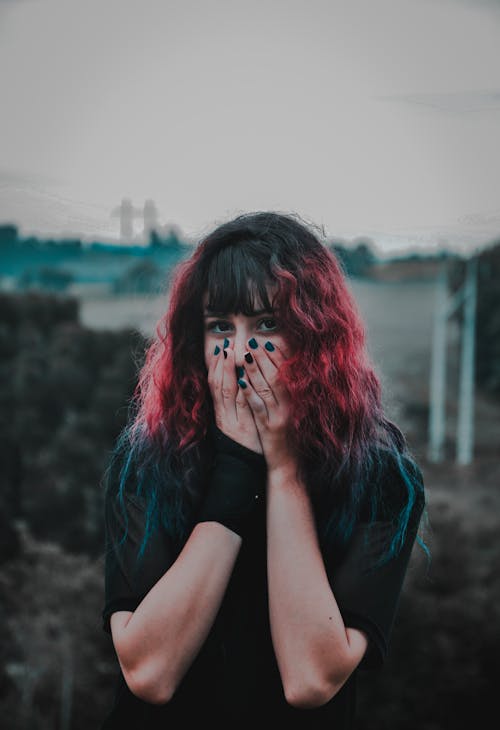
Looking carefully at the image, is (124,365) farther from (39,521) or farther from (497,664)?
(497,664)

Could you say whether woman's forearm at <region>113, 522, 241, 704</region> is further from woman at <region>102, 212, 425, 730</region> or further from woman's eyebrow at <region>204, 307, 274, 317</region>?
woman's eyebrow at <region>204, 307, 274, 317</region>

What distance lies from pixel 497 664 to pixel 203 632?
8973mm

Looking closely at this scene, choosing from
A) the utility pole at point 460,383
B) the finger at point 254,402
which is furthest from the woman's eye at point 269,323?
the utility pole at point 460,383

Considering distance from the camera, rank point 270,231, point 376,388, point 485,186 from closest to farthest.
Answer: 1. point 270,231
2. point 376,388
3. point 485,186

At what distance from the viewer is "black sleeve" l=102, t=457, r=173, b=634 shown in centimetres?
141

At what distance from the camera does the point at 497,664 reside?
902cm

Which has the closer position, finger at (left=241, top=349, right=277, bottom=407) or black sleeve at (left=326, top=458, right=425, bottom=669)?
black sleeve at (left=326, top=458, right=425, bottom=669)

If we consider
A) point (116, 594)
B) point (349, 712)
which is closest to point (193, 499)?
point (116, 594)

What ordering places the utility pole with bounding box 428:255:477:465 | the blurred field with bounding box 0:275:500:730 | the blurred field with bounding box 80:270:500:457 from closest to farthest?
the blurred field with bounding box 0:275:500:730 → the blurred field with bounding box 80:270:500:457 → the utility pole with bounding box 428:255:477:465

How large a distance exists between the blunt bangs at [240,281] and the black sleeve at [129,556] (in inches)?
17.2

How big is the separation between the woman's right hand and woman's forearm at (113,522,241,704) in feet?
0.66

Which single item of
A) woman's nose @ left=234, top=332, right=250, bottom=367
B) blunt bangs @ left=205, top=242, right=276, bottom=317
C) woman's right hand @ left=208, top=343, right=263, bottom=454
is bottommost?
woman's right hand @ left=208, top=343, right=263, bottom=454

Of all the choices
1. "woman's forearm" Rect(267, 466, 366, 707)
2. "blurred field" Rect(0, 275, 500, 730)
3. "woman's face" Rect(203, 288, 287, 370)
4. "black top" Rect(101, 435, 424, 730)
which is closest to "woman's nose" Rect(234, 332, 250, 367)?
"woman's face" Rect(203, 288, 287, 370)

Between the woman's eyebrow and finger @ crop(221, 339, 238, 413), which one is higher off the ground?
the woman's eyebrow
